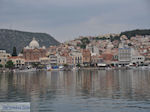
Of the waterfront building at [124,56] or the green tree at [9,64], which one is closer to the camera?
the green tree at [9,64]

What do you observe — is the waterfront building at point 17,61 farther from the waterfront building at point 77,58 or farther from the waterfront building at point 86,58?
the waterfront building at point 86,58

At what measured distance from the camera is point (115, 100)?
22.0 meters

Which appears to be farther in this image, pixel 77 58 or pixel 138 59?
pixel 77 58

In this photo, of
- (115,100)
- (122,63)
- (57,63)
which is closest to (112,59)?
(122,63)

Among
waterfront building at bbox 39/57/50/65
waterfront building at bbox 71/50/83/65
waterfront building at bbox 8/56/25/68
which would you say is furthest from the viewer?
waterfront building at bbox 71/50/83/65

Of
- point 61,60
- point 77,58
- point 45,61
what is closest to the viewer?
point 61,60

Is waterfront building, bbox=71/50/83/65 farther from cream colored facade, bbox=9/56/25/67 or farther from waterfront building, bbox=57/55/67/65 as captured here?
cream colored facade, bbox=9/56/25/67

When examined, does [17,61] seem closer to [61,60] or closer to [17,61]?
[17,61]

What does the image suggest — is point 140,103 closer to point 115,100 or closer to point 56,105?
point 115,100

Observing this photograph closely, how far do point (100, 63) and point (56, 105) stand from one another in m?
123

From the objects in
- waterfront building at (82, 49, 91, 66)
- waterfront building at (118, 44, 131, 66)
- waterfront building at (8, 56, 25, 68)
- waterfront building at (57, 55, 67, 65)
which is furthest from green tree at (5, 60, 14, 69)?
waterfront building at (118, 44, 131, 66)

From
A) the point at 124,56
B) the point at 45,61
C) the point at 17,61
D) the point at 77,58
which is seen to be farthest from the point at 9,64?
the point at 124,56

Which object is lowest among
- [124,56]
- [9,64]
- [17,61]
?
[9,64]

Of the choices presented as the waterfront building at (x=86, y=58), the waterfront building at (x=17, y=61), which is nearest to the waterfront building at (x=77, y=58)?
the waterfront building at (x=86, y=58)
